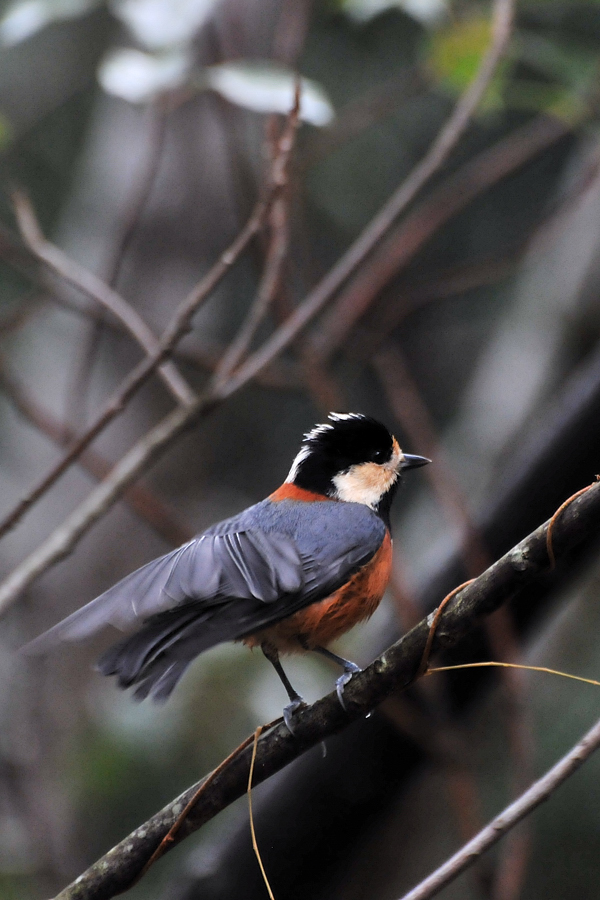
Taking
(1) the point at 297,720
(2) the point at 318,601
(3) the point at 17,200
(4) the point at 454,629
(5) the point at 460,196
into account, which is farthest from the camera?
(5) the point at 460,196

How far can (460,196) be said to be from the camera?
356cm

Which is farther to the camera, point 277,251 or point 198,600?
point 277,251

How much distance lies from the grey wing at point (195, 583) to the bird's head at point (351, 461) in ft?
2.11

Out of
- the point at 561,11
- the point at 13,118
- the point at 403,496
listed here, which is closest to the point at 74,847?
the point at 403,496

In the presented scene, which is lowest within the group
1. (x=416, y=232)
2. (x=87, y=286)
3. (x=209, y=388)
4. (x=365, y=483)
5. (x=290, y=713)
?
(x=290, y=713)

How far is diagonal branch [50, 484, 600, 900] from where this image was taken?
4.55 feet

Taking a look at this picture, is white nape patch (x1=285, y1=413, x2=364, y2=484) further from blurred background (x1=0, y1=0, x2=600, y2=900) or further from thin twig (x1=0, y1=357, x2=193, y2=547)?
thin twig (x1=0, y1=357, x2=193, y2=547)

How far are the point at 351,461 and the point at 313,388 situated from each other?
629 mm

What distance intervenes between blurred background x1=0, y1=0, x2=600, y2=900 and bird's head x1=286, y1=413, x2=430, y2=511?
280 mm

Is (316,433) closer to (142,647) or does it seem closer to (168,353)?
(168,353)

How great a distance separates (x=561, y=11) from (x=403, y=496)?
2.63 m

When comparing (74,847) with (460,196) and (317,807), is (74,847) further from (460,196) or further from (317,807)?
(460,196)

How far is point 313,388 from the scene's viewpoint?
3.22 meters

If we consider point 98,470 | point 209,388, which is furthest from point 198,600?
point 98,470
